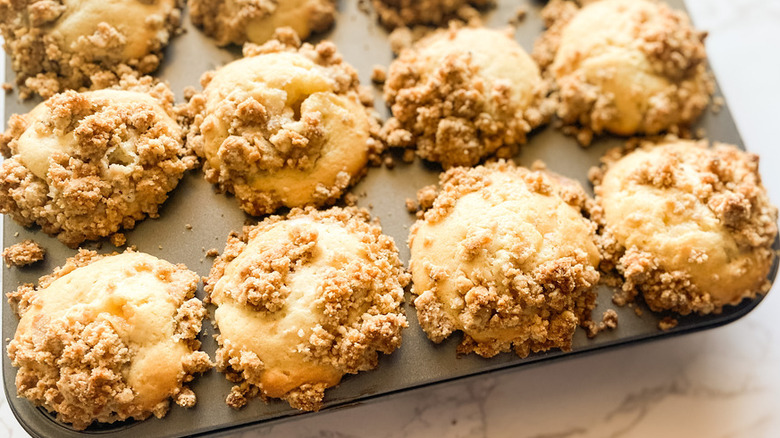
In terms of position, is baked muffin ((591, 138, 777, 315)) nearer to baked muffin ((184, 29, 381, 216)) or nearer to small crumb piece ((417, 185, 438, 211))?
small crumb piece ((417, 185, 438, 211))

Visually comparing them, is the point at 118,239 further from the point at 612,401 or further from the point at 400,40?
the point at 612,401

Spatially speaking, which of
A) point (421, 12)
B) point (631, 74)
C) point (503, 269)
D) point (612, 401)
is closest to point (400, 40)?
point (421, 12)

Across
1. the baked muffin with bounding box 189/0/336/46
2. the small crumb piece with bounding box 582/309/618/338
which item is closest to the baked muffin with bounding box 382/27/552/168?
the baked muffin with bounding box 189/0/336/46

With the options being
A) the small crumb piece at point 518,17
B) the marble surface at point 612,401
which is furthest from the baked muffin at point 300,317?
the small crumb piece at point 518,17

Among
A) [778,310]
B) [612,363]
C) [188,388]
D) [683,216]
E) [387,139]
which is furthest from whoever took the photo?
[778,310]

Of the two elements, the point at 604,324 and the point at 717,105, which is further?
the point at 717,105

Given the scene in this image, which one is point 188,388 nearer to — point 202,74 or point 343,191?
point 343,191

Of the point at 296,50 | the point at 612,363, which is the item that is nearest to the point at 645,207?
the point at 612,363
